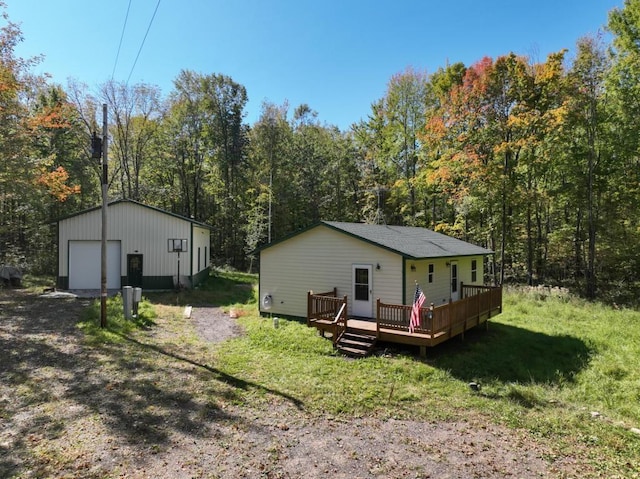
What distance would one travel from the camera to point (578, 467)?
4.79 m

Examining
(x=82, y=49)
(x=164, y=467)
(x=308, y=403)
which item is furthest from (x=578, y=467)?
(x=82, y=49)

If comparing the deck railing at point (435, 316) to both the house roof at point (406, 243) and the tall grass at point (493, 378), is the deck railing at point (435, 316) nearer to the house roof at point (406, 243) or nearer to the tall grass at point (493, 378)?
the tall grass at point (493, 378)

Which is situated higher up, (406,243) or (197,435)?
(406,243)

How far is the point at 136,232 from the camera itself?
1764 centimetres

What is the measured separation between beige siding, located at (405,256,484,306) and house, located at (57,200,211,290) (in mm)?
11381

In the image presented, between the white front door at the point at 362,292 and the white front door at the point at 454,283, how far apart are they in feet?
12.7

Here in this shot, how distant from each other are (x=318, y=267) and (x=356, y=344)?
3.27 m

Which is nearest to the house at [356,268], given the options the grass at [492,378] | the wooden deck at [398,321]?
the wooden deck at [398,321]

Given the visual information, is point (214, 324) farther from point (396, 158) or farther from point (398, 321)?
point (396, 158)

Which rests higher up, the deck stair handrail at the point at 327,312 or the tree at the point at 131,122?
the tree at the point at 131,122

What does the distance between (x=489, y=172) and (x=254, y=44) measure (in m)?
13.5

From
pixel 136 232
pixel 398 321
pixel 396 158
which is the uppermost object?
pixel 396 158

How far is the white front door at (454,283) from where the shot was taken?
44.4ft

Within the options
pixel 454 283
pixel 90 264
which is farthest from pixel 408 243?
pixel 90 264
